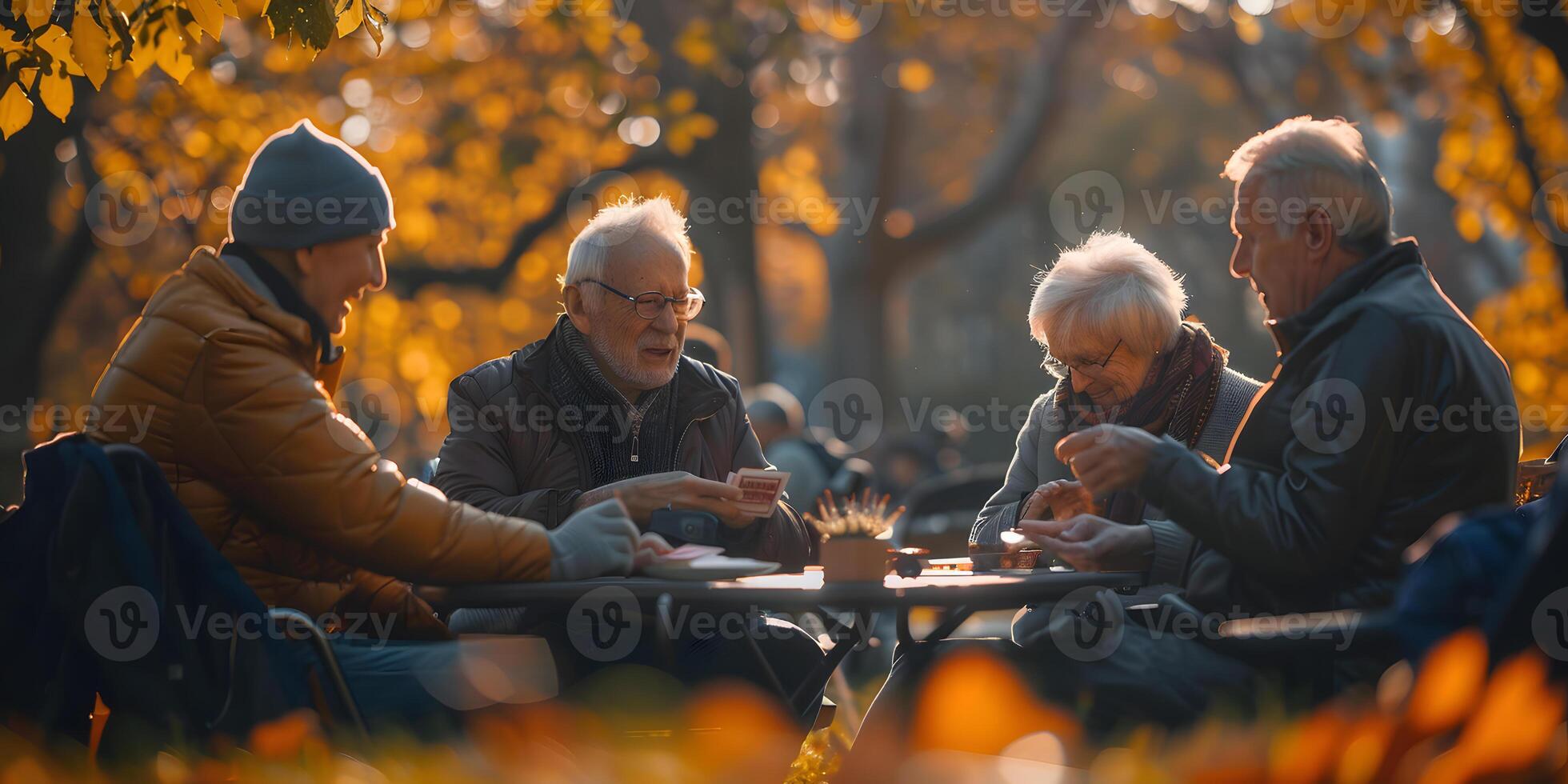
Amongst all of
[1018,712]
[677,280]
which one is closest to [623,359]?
[677,280]

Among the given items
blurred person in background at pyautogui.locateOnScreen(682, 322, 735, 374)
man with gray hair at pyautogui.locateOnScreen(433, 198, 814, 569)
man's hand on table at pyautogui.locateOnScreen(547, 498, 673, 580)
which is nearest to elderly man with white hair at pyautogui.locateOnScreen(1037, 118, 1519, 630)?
man's hand on table at pyautogui.locateOnScreen(547, 498, 673, 580)

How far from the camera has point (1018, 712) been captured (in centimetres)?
263

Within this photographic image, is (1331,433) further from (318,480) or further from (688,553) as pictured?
(318,480)

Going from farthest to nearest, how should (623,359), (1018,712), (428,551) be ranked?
1. (623,359)
2. (428,551)
3. (1018,712)

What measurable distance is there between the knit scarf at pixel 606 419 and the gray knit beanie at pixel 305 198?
0.99 m

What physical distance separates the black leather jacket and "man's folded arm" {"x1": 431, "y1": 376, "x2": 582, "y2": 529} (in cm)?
176

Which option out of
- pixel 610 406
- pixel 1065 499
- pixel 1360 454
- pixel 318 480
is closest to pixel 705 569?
pixel 318 480

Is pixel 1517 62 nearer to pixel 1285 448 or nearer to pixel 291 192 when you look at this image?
pixel 1285 448

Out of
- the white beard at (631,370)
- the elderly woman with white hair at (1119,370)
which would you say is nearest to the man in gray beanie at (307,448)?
the white beard at (631,370)

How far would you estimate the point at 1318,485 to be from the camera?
3424mm

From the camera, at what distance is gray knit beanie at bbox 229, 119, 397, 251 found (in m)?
3.55

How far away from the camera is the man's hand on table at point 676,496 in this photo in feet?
13.5

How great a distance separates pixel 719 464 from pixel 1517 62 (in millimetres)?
7759

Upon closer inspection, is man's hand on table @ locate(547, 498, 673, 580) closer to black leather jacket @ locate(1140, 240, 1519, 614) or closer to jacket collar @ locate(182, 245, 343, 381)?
jacket collar @ locate(182, 245, 343, 381)
